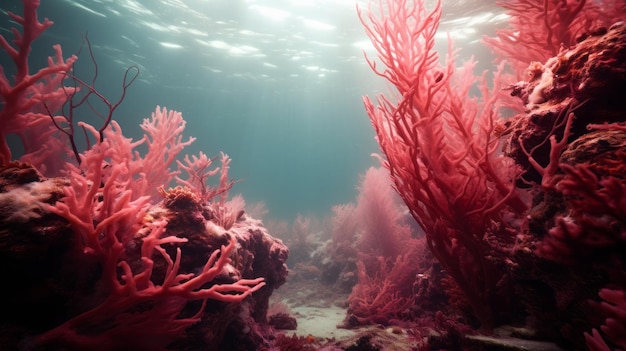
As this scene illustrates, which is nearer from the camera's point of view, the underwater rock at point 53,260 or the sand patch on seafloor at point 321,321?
the underwater rock at point 53,260

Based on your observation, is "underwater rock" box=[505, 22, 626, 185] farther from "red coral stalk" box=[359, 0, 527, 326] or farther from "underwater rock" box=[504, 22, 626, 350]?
"red coral stalk" box=[359, 0, 527, 326]

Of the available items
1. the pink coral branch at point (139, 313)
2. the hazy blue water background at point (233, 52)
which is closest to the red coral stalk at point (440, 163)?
the hazy blue water background at point (233, 52)

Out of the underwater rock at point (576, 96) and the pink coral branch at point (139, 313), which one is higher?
the underwater rock at point (576, 96)

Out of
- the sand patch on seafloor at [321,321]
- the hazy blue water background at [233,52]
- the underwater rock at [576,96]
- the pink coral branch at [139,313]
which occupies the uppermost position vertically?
the hazy blue water background at [233,52]

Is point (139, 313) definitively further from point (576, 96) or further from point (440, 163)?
point (576, 96)

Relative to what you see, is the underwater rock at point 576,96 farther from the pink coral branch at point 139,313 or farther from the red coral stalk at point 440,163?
the pink coral branch at point 139,313

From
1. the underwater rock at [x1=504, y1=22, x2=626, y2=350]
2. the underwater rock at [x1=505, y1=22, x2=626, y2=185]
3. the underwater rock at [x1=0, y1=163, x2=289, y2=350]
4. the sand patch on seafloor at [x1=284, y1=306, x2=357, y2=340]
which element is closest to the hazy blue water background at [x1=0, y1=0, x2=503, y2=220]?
the underwater rock at [x1=0, y1=163, x2=289, y2=350]

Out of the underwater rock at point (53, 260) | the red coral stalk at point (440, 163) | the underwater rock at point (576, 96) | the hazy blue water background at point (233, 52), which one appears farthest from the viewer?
the hazy blue water background at point (233, 52)

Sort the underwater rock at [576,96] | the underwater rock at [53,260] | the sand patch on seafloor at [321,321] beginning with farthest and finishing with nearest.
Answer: the sand patch on seafloor at [321,321], the underwater rock at [576,96], the underwater rock at [53,260]

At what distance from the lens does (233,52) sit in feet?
76.8

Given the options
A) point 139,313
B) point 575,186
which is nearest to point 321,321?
point 139,313

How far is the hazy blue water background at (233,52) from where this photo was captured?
1642cm

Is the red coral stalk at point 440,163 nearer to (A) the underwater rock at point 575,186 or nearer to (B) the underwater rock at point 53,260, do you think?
(A) the underwater rock at point 575,186

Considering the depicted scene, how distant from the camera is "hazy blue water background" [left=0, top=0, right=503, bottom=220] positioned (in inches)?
647
